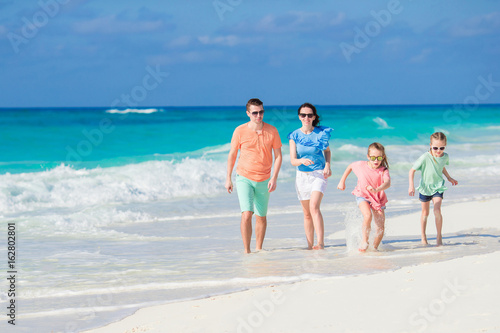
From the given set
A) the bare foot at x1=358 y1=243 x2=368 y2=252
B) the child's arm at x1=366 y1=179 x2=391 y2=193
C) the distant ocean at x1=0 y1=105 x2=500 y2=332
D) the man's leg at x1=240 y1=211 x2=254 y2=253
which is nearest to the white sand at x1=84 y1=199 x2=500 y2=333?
the distant ocean at x1=0 y1=105 x2=500 y2=332

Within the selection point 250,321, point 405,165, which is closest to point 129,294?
point 250,321

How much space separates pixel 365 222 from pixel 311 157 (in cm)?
89

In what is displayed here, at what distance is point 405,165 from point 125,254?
13690 millimetres

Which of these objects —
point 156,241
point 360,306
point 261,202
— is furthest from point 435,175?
point 156,241

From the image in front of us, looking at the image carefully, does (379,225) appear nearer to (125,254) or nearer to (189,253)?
(189,253)

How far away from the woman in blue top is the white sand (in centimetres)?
156

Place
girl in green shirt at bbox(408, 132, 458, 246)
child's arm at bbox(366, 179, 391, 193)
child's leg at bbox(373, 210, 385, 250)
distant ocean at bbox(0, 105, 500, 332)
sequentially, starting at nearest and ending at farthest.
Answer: distant ocean at bbox(0, 105, 500, 332) → child's arm at bbox(366, 179, 391, 193) → child's leg at bbox(373, 210, 385, 250) → girl in green shirt at bbox(408, 132, 458, 246)

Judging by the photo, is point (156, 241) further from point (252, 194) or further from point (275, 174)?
point (275, 174)

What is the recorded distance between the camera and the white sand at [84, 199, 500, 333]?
391 centimetres

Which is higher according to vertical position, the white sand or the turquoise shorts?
the turquoise shorts

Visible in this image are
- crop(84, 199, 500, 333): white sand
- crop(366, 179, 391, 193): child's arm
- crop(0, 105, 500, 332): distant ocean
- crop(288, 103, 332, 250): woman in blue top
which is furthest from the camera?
crop(288, 103, 332, 250): woman in blue top

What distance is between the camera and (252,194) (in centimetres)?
652

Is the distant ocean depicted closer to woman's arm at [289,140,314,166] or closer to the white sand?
the white sand

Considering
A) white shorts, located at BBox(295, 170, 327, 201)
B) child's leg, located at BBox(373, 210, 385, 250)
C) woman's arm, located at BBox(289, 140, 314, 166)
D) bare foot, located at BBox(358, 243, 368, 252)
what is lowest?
bare foot, located at BBox(358, 243, 368, 252)
